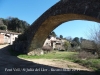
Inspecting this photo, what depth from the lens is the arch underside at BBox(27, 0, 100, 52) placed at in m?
9.45

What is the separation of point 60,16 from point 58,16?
0.24 metres

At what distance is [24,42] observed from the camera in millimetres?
19859

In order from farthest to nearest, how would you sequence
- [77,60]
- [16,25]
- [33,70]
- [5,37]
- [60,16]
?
[16,25]
[5,37]
[77,60]
[60,16]
[33,70]

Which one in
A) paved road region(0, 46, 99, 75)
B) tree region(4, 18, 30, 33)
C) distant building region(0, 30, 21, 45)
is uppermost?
tree region(4, 18, 30, 33)

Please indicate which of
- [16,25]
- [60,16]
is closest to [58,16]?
[60,16]

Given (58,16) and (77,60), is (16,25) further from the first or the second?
(77,60)

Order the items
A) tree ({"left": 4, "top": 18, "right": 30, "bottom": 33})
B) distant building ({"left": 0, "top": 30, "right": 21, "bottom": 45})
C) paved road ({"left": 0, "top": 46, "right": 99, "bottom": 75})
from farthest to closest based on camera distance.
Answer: tree ({"left": 4, "top": 18, "right": 30, "bottom": 33})
distant building ({"left": 0, "top": 30, "right": 21, "bottom": 45})
paved road ({"left": 0, "top": 46, "right": 99, "bottom": 75})

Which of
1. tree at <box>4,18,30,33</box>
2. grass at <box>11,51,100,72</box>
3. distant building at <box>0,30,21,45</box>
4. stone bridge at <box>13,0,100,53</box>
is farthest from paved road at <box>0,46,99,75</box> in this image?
tree at <box>4,18,30,33</box>

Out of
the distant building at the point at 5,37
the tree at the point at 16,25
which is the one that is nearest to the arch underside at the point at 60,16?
the distant building at the point at 5,37

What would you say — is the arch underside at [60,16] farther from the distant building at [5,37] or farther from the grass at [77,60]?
the distant building at [5,37]

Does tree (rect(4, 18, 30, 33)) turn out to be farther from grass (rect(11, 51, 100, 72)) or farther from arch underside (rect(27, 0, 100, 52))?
grass (rect(11, 51, 100, 72))

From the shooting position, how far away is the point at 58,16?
1359cm

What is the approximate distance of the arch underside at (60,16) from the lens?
9.45m

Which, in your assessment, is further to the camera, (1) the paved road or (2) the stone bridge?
(2) the stone bridge
